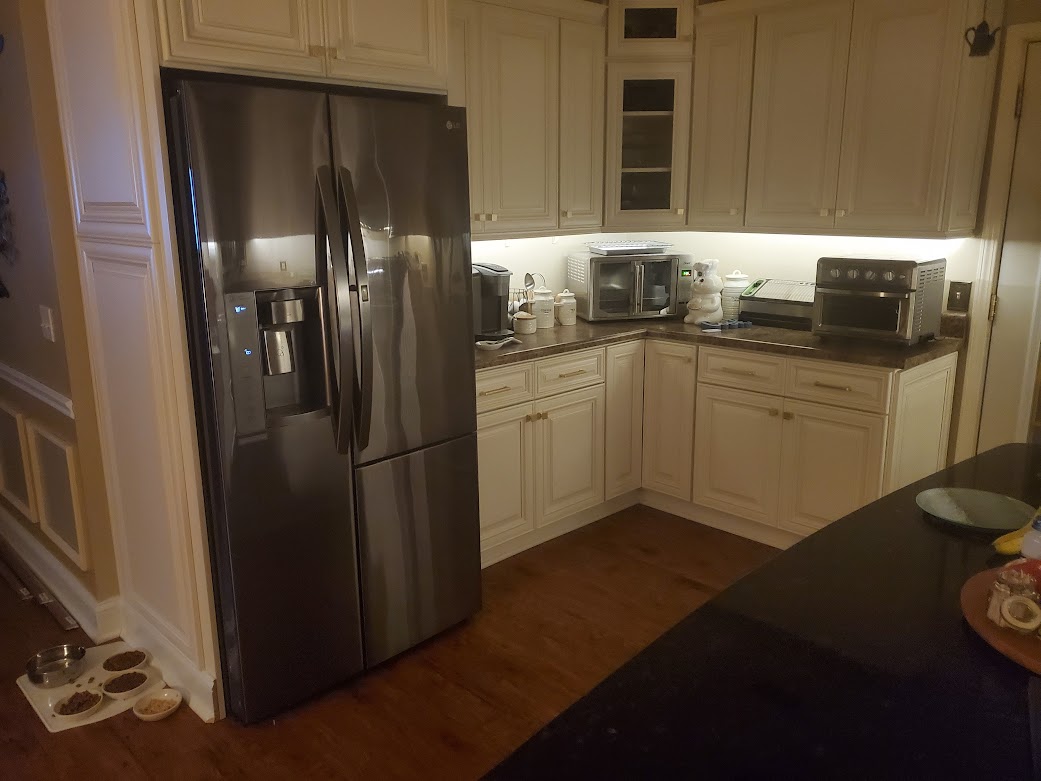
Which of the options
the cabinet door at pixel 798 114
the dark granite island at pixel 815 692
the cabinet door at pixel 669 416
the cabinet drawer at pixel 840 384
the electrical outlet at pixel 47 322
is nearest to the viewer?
the dark granite island at pixel 815 692

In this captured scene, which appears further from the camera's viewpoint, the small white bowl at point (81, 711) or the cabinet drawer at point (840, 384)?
the cabinet drawer at point (840, 384)

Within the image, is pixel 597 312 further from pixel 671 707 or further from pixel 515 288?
pixel 671 707

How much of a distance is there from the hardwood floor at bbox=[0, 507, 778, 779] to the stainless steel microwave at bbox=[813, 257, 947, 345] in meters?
1.07

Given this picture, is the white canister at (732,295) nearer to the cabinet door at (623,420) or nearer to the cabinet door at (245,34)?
the cabinet door at (623,420)

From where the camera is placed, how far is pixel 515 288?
3979 millimetres

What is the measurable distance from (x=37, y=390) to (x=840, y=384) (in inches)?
120

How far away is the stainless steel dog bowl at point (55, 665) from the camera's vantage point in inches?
100

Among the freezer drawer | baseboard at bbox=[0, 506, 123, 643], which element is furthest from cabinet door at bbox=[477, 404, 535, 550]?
baseboard at bbox=[0, 506, 123, 643]

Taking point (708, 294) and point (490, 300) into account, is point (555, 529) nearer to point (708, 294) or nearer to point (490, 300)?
point (490, 300)

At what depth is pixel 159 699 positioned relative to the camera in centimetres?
247

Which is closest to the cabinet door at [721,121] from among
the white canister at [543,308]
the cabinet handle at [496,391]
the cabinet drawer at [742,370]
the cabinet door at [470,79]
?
the cabinet drawer at [742,370]

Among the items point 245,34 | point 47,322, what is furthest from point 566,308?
point 47,322

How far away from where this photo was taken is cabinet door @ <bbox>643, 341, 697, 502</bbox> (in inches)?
144

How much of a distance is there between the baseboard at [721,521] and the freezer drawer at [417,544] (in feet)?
4.59
